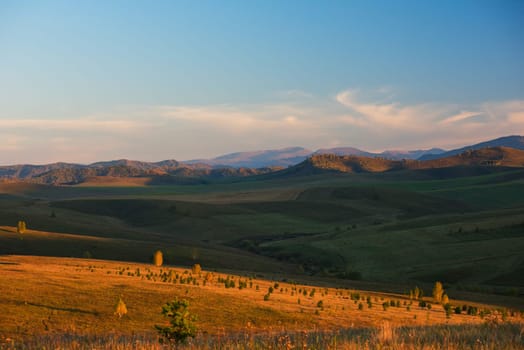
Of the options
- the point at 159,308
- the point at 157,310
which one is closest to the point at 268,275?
the point at 159,308

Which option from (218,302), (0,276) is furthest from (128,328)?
(0,276)

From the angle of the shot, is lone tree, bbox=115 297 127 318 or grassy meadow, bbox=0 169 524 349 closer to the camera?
grassy meadow, bbox=0 169 524 349

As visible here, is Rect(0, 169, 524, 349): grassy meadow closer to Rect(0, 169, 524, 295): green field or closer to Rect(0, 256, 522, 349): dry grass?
Rect(0, 256, 522, 349): dry grass

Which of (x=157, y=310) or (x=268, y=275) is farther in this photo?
(x=268, y=275)

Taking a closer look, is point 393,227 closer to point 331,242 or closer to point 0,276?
point 331,242

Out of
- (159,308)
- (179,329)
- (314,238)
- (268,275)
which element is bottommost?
(314,238)

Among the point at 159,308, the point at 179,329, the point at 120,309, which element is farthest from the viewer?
the point at 159,308

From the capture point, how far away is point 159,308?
24406 millimetres

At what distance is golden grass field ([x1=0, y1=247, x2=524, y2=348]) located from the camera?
824 inches

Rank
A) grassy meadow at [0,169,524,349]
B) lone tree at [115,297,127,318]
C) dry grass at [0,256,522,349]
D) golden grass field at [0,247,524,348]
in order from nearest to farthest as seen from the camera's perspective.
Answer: grassy meadow at [0,169,524,349], dry grass at [0,256,522,349], golden grass field at [0,247,524,348], lone tree at [115,297,127,318]

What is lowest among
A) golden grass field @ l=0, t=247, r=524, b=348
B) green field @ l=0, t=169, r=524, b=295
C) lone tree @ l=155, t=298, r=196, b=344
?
green field @ l=0, t=169, r=524, b=295

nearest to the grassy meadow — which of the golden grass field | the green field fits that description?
the golden grass field

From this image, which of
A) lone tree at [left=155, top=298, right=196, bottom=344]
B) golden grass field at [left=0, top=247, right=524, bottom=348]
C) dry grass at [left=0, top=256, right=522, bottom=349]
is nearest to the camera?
lone tree at [left=155, top=298, right=196, bottom=344]

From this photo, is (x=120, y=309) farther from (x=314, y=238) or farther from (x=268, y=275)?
(x=314, y=238)
